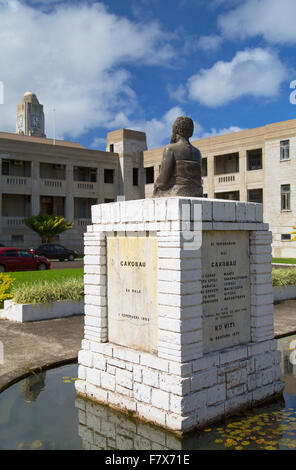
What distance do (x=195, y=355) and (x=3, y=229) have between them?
125 feet

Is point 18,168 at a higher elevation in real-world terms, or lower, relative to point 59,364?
higher

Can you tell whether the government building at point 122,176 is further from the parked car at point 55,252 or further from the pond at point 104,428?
the pond at point 104,428

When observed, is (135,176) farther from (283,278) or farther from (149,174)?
(283,278)

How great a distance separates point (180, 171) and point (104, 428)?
388 centimetres

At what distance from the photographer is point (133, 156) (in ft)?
166

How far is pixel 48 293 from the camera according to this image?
42.5 ft

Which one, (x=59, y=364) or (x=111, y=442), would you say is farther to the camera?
(x=59, y=364)

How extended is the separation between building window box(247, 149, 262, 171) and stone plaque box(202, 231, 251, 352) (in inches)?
1489

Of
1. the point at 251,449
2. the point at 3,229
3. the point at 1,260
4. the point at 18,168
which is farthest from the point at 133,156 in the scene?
the point at 251,449

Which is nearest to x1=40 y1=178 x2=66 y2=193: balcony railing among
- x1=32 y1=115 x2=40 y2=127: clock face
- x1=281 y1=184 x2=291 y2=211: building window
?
x1=281 y1=184 x2=291 y2=211: building window

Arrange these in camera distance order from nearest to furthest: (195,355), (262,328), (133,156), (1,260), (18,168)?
(195,355) < (262,328) < (1,260) < (18,168) < (133,156)

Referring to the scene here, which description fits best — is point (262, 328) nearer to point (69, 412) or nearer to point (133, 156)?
point (69, 412)

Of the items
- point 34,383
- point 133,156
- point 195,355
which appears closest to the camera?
point 195,355

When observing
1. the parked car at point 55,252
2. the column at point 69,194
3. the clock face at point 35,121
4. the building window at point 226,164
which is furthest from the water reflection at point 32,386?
the clock face at point 35,121
